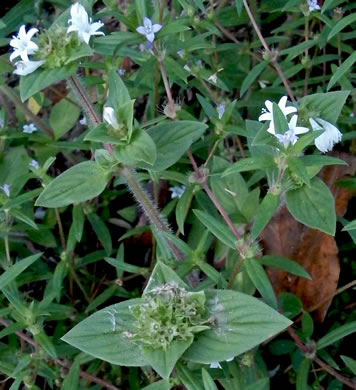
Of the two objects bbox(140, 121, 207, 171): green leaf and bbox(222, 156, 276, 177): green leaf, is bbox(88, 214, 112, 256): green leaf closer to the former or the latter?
bbox(140, 121, 207, 171): green leaf

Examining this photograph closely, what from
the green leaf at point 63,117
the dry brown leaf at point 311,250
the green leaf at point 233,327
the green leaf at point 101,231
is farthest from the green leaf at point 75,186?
the green leaf at point 63,117

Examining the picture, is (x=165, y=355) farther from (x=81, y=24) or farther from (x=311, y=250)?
(x=311, y=250)

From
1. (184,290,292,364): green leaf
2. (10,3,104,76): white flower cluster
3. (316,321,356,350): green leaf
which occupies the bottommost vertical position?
(316,321,356,350): green leaf

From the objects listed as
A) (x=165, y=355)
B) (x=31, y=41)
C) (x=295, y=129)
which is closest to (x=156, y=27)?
(x=31, y=41)

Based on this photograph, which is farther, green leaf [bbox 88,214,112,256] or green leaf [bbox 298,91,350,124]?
green leaf [bbox 88,214,112,256]

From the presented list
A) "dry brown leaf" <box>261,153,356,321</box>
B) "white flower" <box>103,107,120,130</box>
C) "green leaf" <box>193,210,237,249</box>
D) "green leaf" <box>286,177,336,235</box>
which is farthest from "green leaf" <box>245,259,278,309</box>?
"dry brown leaf" <box>261,153,356,321</box>

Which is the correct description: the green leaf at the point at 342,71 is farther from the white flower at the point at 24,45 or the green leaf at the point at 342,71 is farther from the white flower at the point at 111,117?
the white flower at the point at 24,45
